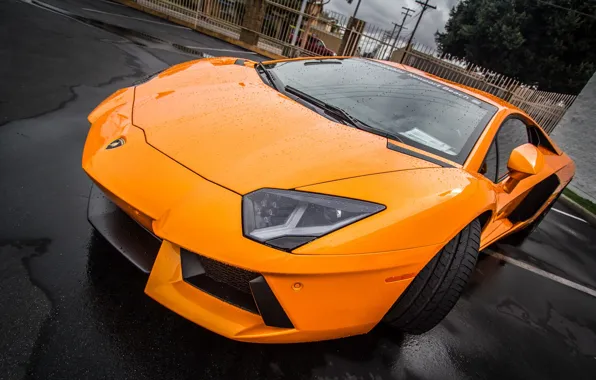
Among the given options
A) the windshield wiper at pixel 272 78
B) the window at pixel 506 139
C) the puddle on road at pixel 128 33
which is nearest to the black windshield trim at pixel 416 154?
the window at pixel 506 139

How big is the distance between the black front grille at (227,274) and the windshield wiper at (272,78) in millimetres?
1267

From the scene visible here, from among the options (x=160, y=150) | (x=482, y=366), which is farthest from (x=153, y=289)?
(x=482, y=366)

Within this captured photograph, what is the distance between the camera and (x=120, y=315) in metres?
1.46

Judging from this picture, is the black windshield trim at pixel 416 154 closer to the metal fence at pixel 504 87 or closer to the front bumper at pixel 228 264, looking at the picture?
the front bumper at pixel 228 264

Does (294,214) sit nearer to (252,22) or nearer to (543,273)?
(543,273)

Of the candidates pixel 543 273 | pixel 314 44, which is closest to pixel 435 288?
pixel 543 273

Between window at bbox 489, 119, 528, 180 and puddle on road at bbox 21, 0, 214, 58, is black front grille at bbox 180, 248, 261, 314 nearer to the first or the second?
window at bbox 489, 119, 528, 180

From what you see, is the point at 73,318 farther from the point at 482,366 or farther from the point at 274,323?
the point at 482,366

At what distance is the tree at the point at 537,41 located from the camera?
22359 mm

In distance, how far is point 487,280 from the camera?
9.02 feet

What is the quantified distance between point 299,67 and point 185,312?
1.96 m

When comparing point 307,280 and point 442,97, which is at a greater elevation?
point 442,97

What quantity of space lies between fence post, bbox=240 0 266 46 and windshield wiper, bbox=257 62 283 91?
419 inches

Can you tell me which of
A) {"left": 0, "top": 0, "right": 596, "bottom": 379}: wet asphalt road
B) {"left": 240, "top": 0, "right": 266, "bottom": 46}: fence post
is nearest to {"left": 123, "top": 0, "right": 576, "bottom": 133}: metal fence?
{"left": 240, "top": 0, "right": 266, "bottom": 46}: fence post
